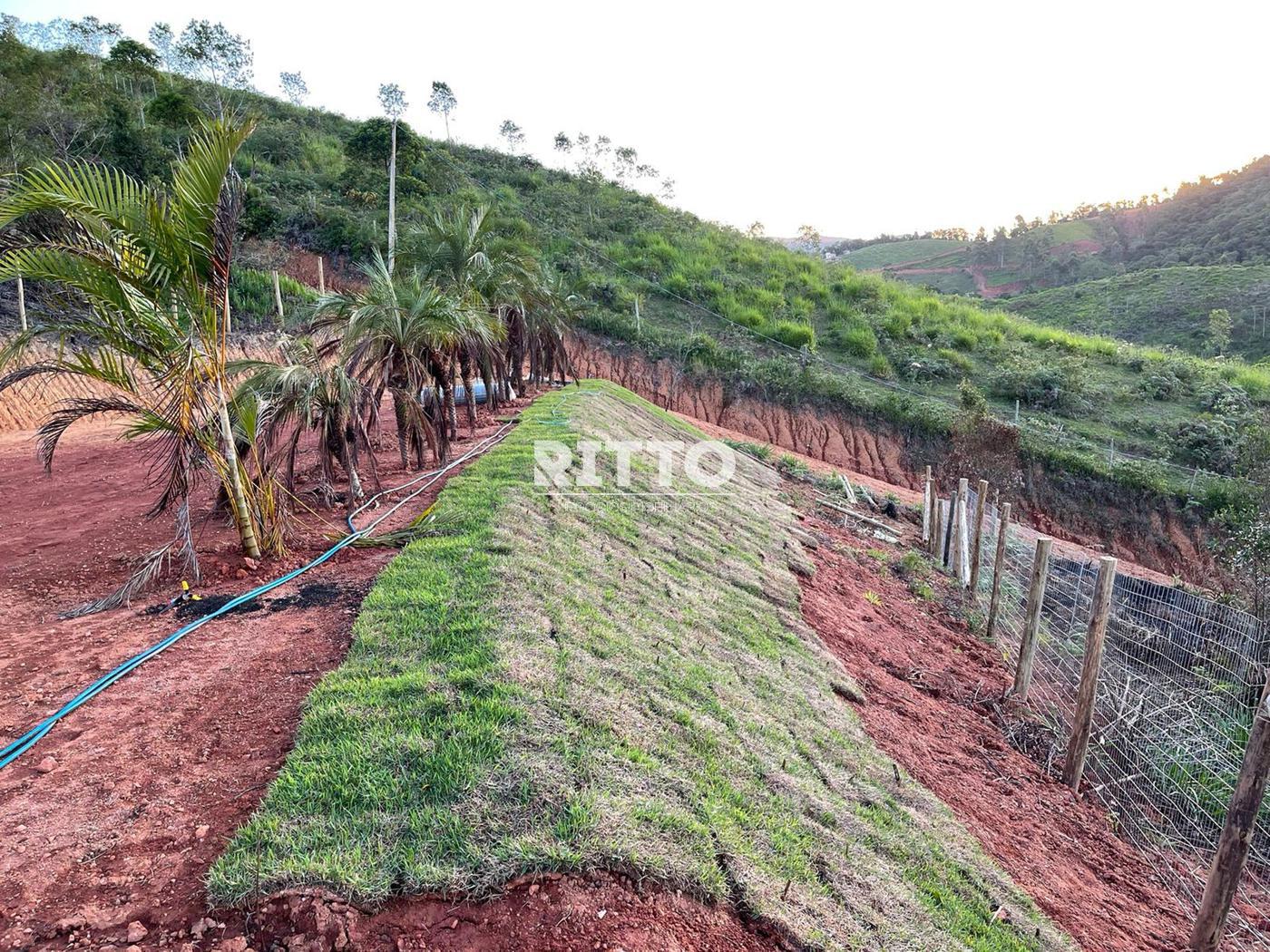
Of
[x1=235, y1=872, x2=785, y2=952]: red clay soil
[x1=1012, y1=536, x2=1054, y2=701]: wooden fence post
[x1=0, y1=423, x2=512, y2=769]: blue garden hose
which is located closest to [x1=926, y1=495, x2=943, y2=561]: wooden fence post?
[x1=1012, y1=536, x2=1054, y2=701]: wooden fence post

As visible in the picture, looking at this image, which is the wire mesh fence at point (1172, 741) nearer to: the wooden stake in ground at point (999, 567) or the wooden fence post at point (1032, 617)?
the wooden fence post at point (1032, 617)

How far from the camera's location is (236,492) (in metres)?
5.21

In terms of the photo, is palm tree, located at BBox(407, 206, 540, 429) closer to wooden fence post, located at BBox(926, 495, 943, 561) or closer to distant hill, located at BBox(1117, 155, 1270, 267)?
wooden fence post, located at BBox(926, 495, 943, 561)

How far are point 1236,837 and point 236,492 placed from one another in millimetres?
6731

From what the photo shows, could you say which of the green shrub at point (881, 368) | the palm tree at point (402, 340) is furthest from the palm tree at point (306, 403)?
the green shrub at point (881, 368)

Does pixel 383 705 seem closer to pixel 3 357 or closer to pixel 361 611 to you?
pixel 361 611

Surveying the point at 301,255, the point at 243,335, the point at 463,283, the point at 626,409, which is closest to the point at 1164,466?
the point at 626,409

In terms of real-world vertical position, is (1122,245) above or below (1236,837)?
above

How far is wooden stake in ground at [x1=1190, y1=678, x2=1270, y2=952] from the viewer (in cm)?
332

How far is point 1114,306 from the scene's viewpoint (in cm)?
3784

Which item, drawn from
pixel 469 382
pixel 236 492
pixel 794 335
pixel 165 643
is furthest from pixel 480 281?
pixel 794 335

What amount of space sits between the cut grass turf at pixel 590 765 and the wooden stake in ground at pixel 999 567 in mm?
3061

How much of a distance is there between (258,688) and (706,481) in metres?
7.99

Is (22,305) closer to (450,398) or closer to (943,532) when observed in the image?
(450,398)
